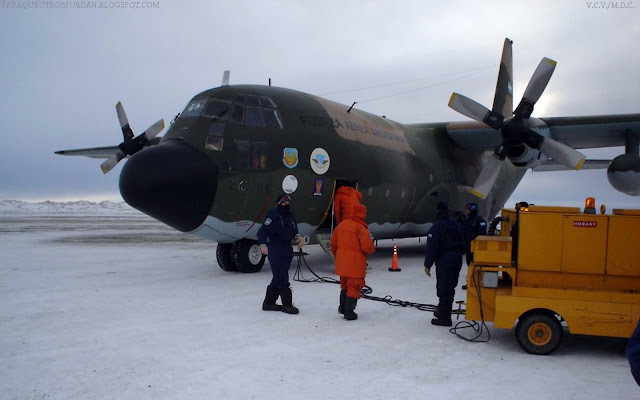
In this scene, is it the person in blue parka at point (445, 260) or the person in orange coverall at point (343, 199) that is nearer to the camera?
the person in blue parka at point (445, 260)

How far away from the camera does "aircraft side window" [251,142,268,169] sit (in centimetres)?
1129

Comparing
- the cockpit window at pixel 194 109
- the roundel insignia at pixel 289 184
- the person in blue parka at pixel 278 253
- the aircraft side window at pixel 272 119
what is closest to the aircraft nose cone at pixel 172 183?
the cockpit window at pixel 194 109

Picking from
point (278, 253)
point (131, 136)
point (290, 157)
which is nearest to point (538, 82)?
point (290, 157)

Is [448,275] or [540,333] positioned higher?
[448,275]

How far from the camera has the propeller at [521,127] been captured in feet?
39.9

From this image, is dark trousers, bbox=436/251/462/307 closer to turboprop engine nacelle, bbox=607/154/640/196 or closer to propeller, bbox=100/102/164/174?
turboprop engine nacelle, bbox=607/154/640/196

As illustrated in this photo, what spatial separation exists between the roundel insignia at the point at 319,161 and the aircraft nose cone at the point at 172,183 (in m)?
2.60

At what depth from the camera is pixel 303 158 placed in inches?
475

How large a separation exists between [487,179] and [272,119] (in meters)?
5.60

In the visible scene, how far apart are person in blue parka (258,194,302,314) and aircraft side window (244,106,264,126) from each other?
154 inches

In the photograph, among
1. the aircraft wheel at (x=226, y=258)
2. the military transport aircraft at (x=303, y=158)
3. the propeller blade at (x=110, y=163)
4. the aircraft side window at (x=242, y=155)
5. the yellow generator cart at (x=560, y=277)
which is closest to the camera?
the yellow generator cart at (x=560, y=277)

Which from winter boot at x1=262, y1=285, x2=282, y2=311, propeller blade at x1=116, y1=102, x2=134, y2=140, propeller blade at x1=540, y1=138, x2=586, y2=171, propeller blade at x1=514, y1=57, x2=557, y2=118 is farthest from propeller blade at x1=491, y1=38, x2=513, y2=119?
propeller blade at x1=116, y1=102, x2=134, y2=140

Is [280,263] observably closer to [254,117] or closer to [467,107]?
[254,117]

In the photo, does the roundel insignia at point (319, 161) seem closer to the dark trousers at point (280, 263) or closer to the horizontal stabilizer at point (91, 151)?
the dark trousers at point (280, 263)
